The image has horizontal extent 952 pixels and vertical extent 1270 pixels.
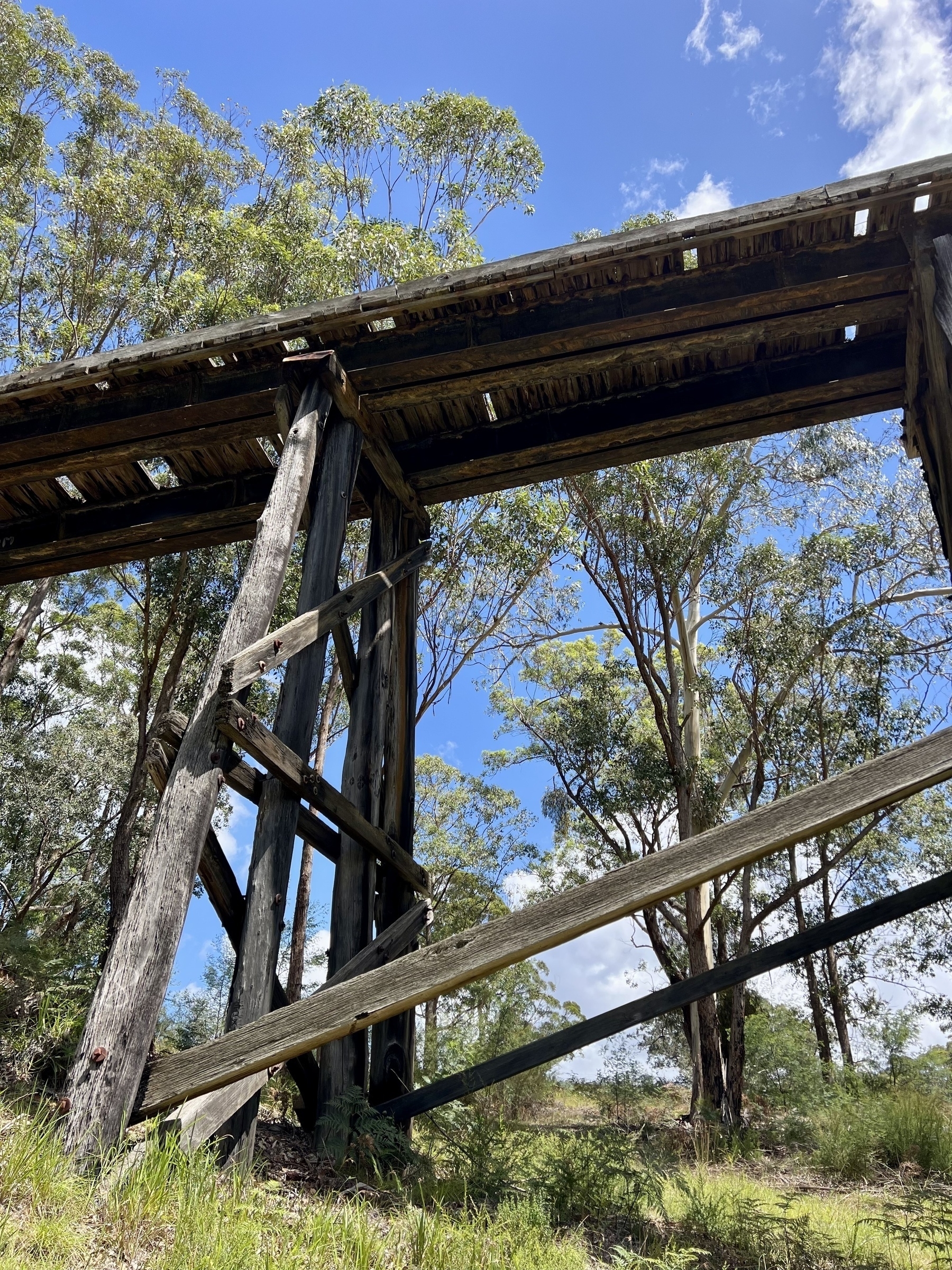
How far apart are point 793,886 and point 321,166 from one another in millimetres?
16235

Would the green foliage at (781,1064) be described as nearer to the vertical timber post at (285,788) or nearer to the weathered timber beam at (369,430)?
the weathered timber beam at (369,430)

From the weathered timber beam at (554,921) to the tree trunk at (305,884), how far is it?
9.57 meters

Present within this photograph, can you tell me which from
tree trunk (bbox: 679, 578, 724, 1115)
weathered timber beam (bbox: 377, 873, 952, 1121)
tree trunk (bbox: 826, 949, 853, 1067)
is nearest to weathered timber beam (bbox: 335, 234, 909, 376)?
weathered timber beam (bbox: 377, 873, 952, 1121)

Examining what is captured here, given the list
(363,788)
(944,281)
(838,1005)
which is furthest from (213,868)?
(838,1005)

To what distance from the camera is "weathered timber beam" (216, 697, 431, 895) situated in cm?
379

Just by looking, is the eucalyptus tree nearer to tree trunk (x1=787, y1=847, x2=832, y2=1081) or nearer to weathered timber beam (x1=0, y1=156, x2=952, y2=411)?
tree trunk (x1=787, y1=847, x2=832, y2=1081)

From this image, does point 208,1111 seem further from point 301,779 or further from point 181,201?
point 181,201

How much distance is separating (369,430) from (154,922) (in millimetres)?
3248

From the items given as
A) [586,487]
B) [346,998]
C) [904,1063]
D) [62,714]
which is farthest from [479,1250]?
[62,714]

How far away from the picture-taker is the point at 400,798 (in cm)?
570

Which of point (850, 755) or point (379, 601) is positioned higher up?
point (850, 755)

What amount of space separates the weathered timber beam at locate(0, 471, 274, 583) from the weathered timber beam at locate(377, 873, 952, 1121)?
Result: 363 cm

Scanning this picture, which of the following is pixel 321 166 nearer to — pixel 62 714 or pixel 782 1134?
pixel 62 714

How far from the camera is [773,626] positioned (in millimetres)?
14398
